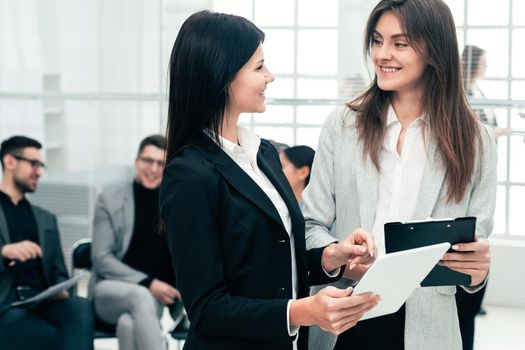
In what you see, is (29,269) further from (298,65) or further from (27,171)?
(298,65)

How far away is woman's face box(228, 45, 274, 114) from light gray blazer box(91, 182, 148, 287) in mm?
2825

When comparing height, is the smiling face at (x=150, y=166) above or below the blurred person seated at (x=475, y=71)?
below

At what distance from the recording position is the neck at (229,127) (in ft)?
6.38

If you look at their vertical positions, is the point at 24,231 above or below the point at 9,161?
below

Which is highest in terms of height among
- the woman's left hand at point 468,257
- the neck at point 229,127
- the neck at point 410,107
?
the neck at point 410,107

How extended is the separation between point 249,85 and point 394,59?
541 millimetres

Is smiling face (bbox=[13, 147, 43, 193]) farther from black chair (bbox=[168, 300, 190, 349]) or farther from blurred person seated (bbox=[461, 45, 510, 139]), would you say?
blurred person seated (bbox=[461, 45, 510, 139])

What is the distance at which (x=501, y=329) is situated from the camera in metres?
4.67

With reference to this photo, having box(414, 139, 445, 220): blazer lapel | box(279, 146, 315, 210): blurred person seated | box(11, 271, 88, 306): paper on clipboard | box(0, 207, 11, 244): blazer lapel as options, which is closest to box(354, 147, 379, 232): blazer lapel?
box(414, 139, 445, 220): blazer lapel

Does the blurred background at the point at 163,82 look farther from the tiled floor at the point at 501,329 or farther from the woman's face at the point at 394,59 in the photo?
the woman's face at the point at 394,59

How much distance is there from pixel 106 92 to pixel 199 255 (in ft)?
11.6

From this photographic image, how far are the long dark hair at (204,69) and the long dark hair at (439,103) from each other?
53 centimetres

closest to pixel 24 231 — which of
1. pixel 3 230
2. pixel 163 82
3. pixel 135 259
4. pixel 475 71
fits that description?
pixel 3 230

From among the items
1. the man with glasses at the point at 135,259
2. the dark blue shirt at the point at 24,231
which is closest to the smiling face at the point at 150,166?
the man with glasses at the point at 135,259
